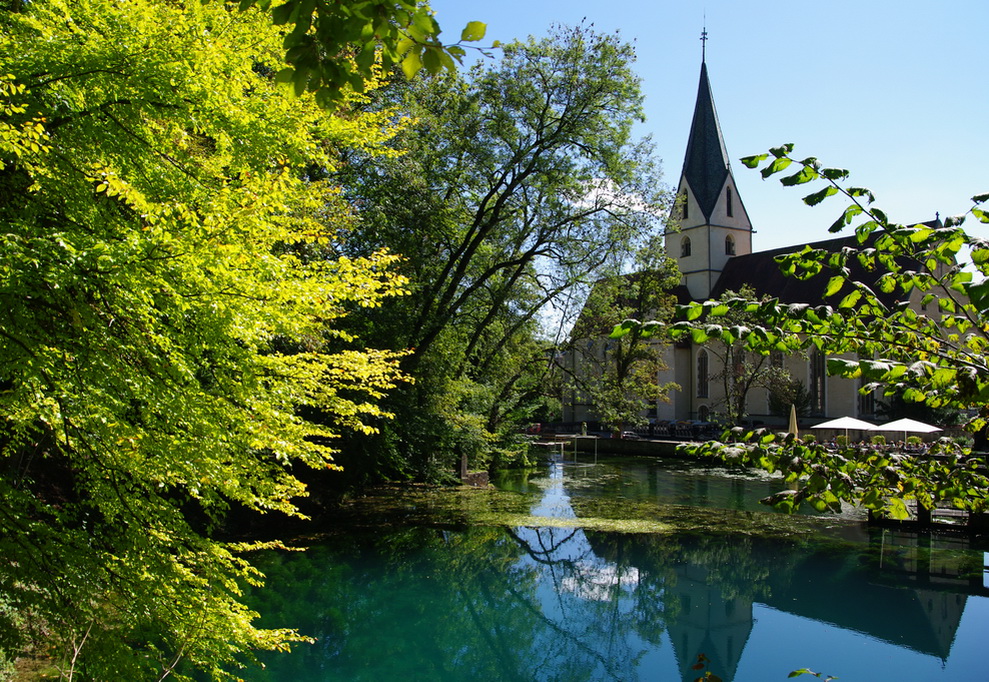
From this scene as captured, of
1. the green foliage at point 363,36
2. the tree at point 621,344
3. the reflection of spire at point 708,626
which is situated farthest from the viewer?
the tree at point 621,344

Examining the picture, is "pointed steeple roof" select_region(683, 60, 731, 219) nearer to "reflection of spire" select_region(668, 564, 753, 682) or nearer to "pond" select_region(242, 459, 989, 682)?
"pond" select_region(242, 459, 989, 682)

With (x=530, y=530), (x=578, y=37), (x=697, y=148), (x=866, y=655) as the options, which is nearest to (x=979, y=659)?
(x=866, y=655)

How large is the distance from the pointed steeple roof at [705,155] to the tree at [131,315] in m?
44.4

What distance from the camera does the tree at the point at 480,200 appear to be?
17.3 m

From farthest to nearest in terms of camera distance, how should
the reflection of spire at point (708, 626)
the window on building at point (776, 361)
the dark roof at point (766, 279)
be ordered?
the dark roof at point (766, 279) → the window on building at point (776, 361) → the reflection of spire at point (708, 626)

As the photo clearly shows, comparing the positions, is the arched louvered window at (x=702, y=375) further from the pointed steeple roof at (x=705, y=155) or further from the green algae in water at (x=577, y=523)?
the green algae in water at (x=577, y=523)

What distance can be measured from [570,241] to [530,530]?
25.8 ft

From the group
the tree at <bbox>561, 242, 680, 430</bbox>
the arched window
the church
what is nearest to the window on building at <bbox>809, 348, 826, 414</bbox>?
the church

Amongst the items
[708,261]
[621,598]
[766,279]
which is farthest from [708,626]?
[708,261]

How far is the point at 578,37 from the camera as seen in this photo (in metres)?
17.3

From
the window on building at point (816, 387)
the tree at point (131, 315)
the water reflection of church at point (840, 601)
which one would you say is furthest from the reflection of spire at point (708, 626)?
the window on building at point (816, 387)

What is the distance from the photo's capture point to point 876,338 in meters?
2.56

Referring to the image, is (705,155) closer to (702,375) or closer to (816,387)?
(702,375)

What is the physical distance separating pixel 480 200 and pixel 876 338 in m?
18.2
